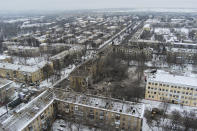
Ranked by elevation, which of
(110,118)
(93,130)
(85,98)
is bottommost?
(93,130)

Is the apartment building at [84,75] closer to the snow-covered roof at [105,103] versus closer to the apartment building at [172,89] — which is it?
the snow-covered roof at [105,103]

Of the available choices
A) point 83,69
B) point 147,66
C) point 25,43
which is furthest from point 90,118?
point 25,43

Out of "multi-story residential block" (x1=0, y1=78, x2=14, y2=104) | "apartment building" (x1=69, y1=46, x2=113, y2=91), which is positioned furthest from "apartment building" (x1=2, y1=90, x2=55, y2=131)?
"multi-story residential block" (x1=0, y1=78, x2=14, y2=104)

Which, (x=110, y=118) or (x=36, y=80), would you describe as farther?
(x=36, y=80)

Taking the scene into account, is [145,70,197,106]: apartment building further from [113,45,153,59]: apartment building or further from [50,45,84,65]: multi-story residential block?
[50,45,84,65]: multi-story residential block

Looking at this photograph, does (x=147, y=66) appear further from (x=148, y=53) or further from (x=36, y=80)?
(x=36, y=80)

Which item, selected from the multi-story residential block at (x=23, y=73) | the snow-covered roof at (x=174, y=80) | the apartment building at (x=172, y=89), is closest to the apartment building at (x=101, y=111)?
the apartment building at (x=172, y=89)
